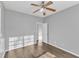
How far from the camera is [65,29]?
3.55 m

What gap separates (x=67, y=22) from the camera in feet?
11.3

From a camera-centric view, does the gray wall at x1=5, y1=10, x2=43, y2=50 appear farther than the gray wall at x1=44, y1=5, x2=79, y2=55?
No

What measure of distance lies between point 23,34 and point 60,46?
193cm

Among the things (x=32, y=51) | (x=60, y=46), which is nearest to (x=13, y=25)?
(x=32, y=51)

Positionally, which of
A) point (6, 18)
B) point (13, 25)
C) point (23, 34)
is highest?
point (6, 18)

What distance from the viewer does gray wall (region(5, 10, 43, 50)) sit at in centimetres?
273

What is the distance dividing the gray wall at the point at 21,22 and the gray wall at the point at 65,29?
0.60 meters

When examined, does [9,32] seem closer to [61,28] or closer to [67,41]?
[61,28]

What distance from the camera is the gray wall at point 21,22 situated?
8.95ft

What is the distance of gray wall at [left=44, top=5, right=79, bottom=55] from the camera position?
3186mm

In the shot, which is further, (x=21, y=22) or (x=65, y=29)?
(x=65, y=29)

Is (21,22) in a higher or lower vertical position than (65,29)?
higher

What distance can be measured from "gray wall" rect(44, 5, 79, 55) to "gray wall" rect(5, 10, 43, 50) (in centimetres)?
60

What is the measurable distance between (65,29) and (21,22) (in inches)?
72.5
